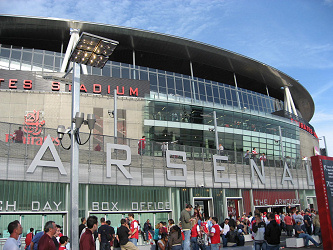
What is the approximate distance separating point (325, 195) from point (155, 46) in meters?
32.4

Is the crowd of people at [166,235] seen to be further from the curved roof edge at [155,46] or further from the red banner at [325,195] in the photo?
the curved roof edge at [155,46]

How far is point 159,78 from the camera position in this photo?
41.4 meters

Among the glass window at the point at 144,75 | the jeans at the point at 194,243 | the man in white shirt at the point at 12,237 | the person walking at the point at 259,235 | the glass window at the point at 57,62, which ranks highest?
the glass window at the point at 57,62

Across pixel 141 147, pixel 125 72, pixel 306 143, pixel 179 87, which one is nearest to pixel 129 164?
pixel 141 147

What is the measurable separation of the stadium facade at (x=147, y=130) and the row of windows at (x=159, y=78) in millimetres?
157

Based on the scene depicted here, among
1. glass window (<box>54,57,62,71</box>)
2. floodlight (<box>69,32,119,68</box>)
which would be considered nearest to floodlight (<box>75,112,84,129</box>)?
Result: floodlight (<box>69,32,119,68</box>)

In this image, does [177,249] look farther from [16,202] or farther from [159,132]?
[159,132]

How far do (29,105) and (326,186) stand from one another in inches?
1055

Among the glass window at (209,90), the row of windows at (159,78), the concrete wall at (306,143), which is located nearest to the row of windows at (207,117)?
the row of windows at (159,78)

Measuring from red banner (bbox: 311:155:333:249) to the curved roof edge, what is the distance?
29679mm

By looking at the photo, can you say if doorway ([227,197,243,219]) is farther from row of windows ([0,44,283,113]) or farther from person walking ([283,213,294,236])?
row of windows ([0,44,283,113])

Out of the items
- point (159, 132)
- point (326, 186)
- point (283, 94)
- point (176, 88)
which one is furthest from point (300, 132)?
point (326, 186)

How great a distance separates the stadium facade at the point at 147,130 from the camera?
1825 centimetres

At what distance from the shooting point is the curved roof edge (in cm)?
3716
